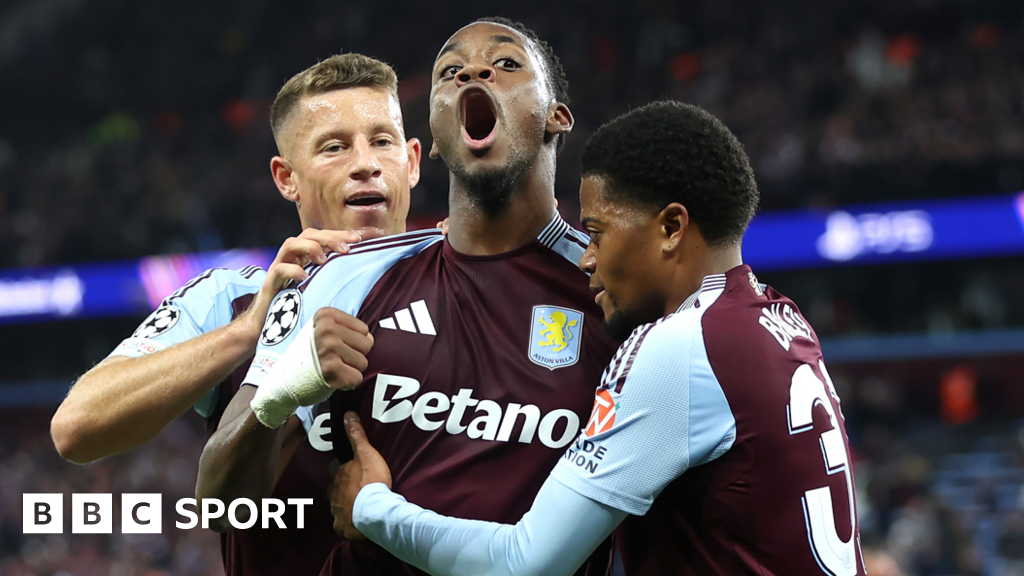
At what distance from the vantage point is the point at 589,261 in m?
2.71

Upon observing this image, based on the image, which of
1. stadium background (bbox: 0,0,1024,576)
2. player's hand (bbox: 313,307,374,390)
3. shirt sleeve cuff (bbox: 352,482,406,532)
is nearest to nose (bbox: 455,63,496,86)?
player's hand (bbox: 313,307,374,390)

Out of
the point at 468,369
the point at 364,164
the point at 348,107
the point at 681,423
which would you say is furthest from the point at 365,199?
the point at 681,423

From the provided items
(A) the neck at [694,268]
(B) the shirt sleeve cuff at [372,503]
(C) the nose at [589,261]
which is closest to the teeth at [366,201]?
(C) the nose at [589,261]

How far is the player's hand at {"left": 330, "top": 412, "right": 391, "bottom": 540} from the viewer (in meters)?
2.68

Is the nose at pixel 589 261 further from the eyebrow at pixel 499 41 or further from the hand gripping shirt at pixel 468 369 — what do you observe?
the eyebrow at pixel 499 41

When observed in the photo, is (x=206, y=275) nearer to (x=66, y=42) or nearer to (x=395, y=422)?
(x=395, y=422)

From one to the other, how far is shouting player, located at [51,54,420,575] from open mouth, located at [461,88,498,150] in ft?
1.37

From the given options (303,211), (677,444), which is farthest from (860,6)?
(677,444)

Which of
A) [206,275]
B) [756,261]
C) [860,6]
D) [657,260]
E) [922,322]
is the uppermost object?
[860,6]

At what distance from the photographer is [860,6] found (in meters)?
14.6

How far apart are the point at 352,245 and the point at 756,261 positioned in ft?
32.4

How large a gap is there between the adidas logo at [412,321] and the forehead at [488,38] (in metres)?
0.72

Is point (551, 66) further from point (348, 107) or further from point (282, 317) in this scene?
point (282, 317)

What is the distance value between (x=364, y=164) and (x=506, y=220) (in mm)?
696
